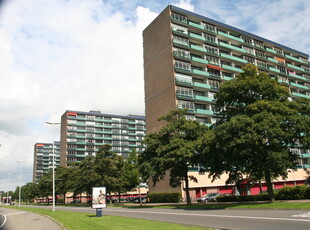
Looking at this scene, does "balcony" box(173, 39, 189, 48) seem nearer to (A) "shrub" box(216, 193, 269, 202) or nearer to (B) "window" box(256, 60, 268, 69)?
(B) "window" box(256, 60, 268, 69)

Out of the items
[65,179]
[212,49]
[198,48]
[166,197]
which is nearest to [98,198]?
[166,197]

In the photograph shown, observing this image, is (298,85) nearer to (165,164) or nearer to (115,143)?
(165,164)

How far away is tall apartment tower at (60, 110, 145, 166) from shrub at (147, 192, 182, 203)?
65.0 metres

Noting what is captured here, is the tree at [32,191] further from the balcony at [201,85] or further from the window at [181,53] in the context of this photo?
the window at [181,53]

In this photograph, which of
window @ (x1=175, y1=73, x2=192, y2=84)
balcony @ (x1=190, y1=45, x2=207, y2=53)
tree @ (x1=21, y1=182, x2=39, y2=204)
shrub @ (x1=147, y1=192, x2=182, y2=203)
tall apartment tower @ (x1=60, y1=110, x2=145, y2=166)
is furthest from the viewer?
tall apartment tower @ (x1=60, y1=110, x2=145, y2=166)

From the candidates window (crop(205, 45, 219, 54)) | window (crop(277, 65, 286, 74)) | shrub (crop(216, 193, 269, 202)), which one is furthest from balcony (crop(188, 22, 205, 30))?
shrub (crop(216, 193, 269, 202))

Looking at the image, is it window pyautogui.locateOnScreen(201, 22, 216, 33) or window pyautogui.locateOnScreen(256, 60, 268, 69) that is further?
window pyautogui.locateOnScreen(256, 60, 268, 69)

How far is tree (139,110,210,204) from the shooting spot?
1327 inches

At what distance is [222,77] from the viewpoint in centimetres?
6562

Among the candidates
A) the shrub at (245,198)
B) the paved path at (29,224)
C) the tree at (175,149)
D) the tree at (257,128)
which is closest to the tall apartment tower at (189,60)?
the tree at (175,149)

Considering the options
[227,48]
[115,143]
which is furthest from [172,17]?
[115,143]

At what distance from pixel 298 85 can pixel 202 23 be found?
1415 inches

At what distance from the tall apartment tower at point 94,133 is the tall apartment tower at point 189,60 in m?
59.2

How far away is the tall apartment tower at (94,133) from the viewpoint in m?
119
